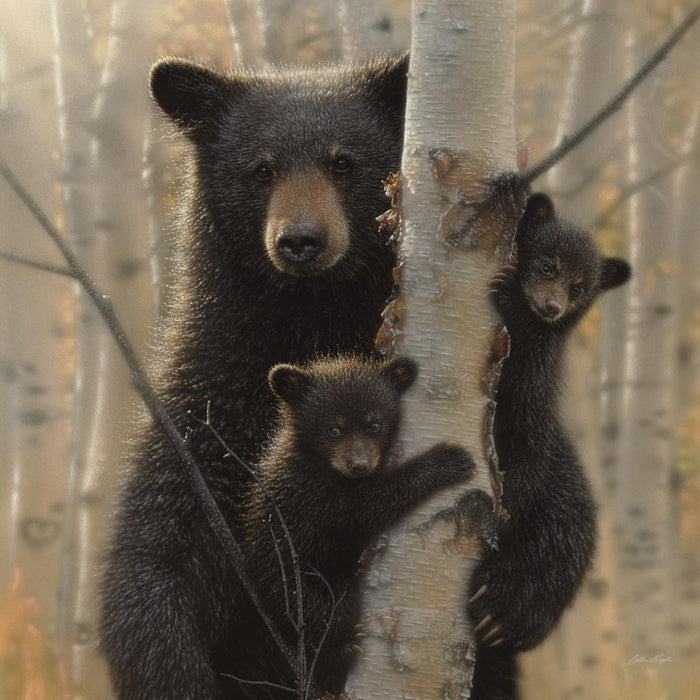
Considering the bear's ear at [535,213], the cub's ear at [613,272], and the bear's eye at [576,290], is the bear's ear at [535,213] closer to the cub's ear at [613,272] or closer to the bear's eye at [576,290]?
the bear's eye at [576,290]

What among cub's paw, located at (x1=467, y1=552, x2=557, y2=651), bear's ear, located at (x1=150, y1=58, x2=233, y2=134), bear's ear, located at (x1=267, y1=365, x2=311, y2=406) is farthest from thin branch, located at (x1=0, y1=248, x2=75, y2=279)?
cub's paw, located at (x1=467, y1=552, x2=557, y2=651)

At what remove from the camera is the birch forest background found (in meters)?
6.39

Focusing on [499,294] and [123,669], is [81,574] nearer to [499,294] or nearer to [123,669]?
[123,669]

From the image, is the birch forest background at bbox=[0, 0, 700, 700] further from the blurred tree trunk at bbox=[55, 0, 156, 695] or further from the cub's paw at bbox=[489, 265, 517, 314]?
the cub's paw at bbox=[489, 265, 517, 314]

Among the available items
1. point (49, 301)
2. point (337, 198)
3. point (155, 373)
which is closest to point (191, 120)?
point (337, 198)

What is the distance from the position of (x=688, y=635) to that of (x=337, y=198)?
515cm

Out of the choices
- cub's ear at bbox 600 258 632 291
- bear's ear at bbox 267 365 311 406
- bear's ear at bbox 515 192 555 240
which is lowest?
bear's ear at bbox 267 365 311 406

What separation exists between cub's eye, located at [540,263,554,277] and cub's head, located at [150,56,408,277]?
0.60 meters

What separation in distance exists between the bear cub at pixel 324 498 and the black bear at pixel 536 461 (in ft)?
1.19

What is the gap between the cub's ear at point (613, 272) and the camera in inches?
116

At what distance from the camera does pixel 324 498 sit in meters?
2.48

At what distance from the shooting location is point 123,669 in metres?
2.88

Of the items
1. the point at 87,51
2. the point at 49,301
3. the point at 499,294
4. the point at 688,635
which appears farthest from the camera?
the point at 87,51
